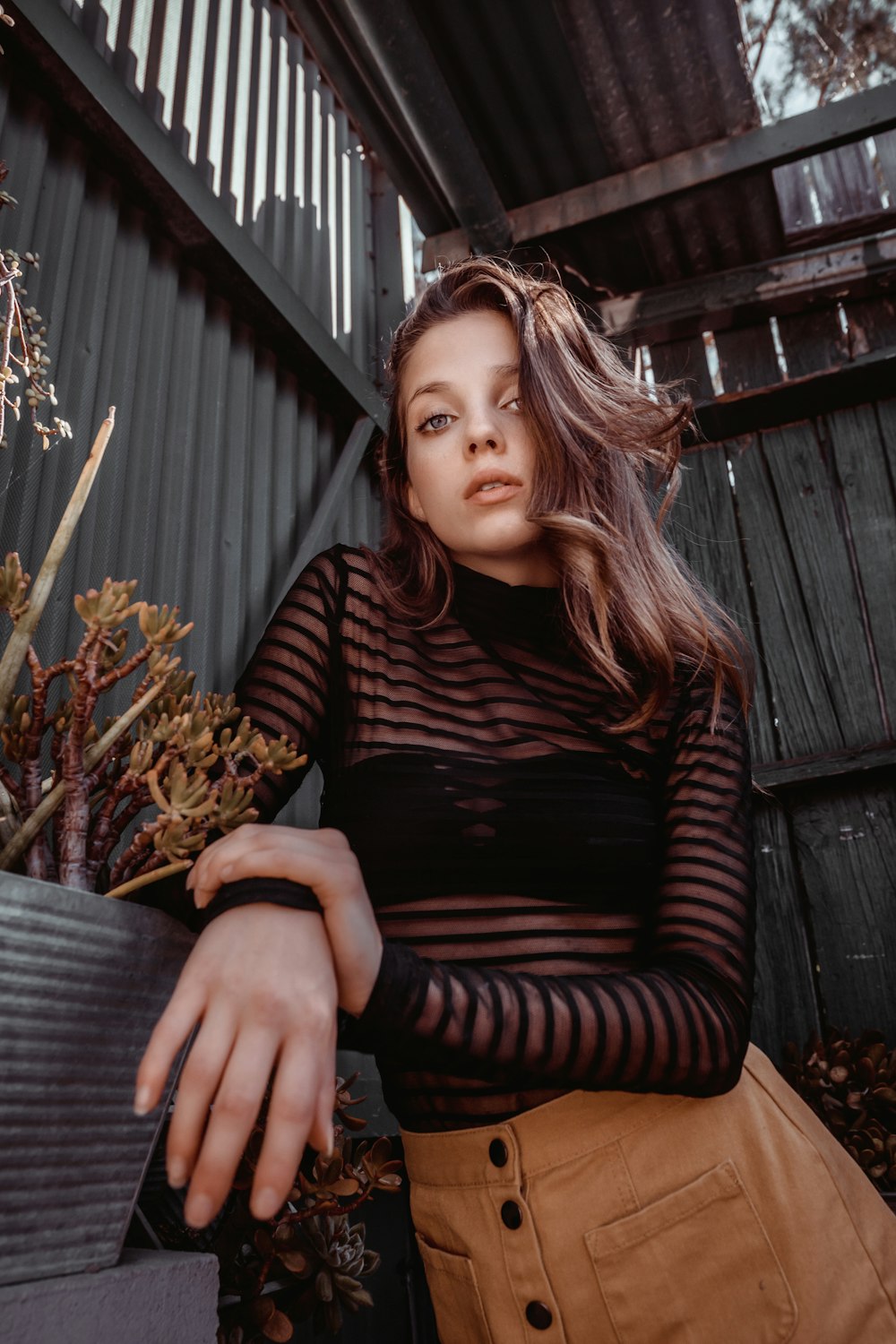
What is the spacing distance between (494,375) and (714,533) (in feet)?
6.21

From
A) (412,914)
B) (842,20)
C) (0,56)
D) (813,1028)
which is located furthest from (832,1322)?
(842,20)

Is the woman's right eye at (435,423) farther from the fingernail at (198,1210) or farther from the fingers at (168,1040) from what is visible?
the fingernail at (198,1210)

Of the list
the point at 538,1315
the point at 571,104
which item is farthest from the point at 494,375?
the point at 571,104

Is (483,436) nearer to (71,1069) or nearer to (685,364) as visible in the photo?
(71,1069)

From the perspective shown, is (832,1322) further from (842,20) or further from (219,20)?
(842,20)

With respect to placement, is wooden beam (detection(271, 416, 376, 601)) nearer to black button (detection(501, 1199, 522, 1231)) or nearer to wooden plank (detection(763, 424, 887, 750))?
wooden plank (detection(763, 424, 887, 750))


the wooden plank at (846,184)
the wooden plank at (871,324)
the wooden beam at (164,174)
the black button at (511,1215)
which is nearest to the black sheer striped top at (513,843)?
the black button at (511,1215)

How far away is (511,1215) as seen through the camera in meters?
1.25

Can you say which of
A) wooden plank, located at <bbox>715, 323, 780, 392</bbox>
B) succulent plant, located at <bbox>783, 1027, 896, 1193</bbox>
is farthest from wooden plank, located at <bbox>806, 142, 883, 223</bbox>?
succulent plant, located at <bbox>783, 1027, 896, 1193</bbox>

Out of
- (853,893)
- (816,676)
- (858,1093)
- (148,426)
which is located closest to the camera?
(148,426)

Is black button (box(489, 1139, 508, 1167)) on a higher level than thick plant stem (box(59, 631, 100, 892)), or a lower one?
lower

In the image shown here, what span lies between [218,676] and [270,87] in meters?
2.13

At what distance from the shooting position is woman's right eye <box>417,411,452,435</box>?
185 cm

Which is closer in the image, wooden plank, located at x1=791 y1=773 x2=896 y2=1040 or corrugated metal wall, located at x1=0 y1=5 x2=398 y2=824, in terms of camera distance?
corrugated metal wall, located at x1=0 y1=5 x2=398 y2=824
